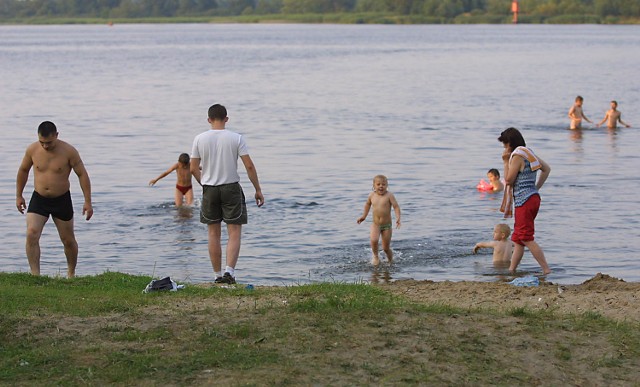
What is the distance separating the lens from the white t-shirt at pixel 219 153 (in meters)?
10.1

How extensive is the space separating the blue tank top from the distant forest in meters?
134

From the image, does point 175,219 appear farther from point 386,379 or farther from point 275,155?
point 386,379

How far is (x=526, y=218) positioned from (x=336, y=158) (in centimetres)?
1333

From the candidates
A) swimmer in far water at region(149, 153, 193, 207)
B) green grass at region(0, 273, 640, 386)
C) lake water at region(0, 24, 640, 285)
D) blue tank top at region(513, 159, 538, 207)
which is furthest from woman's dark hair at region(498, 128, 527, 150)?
swimmer in far water at region(149, 153, 193, 207)

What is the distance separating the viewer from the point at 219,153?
400 inches

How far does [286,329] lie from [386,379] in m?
1.06

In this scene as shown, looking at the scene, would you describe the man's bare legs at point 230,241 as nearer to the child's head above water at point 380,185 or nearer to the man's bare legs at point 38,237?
the man's bare legs at point 38,237

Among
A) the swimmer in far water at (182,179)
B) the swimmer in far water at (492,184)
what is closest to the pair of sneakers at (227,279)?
the swimmer in far water at (182,179)

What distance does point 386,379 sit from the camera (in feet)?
21.4

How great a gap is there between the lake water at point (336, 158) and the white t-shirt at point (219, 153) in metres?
2.59

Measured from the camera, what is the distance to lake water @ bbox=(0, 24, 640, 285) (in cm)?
1396

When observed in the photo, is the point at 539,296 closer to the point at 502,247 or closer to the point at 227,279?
the point at 227,279

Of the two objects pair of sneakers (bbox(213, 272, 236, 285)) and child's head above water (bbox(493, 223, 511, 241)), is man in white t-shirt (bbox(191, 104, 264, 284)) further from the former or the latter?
child's head above water (bbox(493, 223, 511, 241))

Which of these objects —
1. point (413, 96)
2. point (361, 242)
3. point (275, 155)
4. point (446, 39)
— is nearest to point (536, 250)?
point (361, 242)
